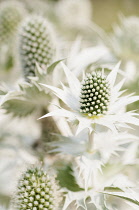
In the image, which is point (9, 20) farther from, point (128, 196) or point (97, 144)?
point (128, 196)

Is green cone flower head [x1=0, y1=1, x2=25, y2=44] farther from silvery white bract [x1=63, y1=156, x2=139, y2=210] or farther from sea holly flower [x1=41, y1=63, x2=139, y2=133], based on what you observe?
silvery white bract [x1=63, y1=156, x2=139, y2=210]

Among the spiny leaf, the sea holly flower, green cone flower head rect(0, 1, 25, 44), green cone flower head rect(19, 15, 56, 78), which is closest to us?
the spiny leaf

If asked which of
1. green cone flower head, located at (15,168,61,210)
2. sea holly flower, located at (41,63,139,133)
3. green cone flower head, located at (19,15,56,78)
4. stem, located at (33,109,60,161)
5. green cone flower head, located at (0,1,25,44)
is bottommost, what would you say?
green cone flower head, located at (15,168,61,210)

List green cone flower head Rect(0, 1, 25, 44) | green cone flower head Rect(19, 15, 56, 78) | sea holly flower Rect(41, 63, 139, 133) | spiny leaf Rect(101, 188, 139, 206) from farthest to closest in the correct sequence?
1. green cone flower head Rect(0, 1, 25, 44)
2. green cone flower head Rect(19, 15, 56, 78)
3. sea holly flower Rect(41, 63, 139, 133)
4. spiny leaf Rect(101, 188, 139, 206)

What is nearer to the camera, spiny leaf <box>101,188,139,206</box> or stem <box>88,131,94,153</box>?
spiny leaf <box>101,188,139,206</box>

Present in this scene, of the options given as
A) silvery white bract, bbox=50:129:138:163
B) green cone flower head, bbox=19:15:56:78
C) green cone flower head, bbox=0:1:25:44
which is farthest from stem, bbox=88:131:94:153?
green cone flower head, bbox=0:1:25:44

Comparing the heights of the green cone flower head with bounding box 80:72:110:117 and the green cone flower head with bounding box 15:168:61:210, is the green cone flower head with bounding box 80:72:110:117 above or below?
above

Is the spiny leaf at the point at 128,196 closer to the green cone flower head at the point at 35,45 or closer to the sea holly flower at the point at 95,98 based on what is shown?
the sea holly flower at the point at 95,98
